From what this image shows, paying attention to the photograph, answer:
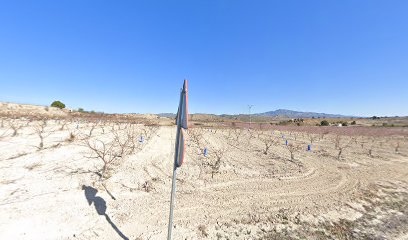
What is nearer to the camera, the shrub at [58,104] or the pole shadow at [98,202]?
the pole shadow at [98,202]

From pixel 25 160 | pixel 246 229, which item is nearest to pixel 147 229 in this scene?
pixel 246 229

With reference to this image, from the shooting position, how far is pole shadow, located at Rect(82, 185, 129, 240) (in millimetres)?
4281

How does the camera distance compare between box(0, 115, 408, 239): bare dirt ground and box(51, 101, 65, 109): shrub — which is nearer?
box(0, 115, 408, 239): bare dirt ground

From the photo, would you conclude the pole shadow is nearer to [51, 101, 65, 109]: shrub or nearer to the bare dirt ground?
the bare dirt ground

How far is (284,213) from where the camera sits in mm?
5430

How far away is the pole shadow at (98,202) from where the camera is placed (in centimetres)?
428

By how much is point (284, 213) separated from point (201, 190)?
287 cm

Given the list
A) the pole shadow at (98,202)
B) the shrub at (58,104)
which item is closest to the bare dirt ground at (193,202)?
the pole shadow at (98,202)

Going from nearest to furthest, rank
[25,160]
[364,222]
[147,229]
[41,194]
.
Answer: [147,229] < [364,222] < [41,194] < [25,160]

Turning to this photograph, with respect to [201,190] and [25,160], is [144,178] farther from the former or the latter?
[25,160]

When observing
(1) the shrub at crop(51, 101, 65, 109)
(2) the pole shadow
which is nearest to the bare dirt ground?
(2) the pole shadow

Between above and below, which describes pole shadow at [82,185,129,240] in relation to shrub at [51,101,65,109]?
below

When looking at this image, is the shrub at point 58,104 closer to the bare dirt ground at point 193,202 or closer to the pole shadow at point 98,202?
the bare dirt ground at point 193,202

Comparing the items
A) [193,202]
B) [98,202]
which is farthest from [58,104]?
[193,202]
